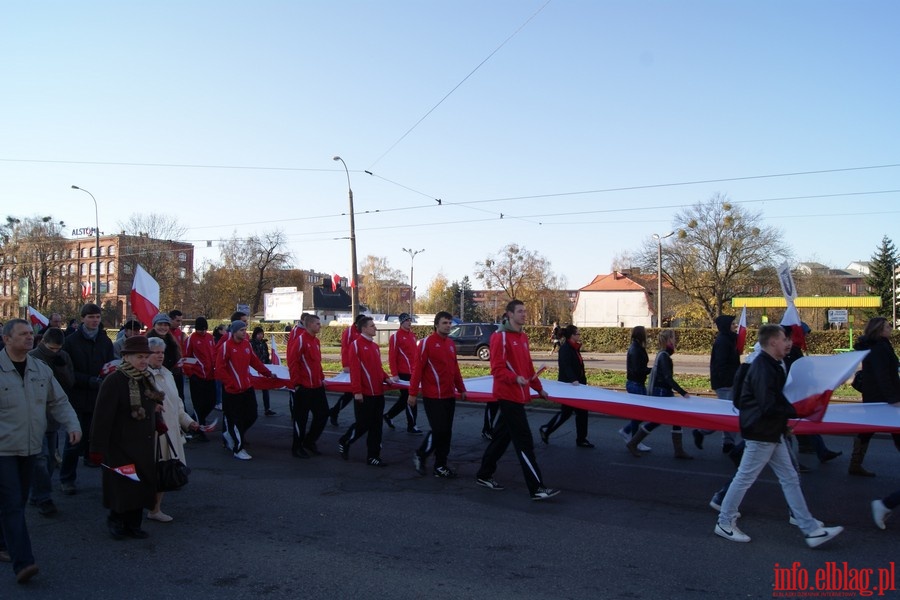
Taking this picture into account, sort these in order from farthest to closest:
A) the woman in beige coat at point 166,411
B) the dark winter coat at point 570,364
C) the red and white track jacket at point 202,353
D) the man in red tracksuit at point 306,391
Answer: the red and white track jacket at point 202,353 → the dark winter coat at point 570,364 → the man in red tracksuit at point 306,391 → the woman in beige coat at point 166,411

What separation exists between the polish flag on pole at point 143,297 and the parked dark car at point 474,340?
Answer: 65.1ft

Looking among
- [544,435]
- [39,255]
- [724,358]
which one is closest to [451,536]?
[544,435]

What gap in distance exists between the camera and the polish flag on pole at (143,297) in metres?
9.86

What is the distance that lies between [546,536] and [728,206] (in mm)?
49420

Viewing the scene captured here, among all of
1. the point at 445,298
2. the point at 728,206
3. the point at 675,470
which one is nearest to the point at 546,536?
the point at 675,470

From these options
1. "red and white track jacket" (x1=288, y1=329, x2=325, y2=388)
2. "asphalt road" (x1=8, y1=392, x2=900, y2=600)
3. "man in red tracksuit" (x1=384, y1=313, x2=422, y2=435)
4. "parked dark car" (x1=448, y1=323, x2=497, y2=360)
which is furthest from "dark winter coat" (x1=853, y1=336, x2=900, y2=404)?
"parked dark car" (x1=448, y1=323, x2=497, y2=360)

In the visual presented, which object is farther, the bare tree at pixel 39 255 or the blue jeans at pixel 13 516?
the bare tree at pixel 39 255

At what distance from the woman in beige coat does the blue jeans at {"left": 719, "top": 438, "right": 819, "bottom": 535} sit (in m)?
4.74

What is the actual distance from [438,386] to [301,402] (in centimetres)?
256

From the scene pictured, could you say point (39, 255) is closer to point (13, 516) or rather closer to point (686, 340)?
Result: point (686, 340)

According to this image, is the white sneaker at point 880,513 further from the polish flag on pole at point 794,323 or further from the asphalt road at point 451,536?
the polish flag on pole at point 794,323

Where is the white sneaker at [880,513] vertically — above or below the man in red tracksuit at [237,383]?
below

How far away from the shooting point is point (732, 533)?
17.9 ft

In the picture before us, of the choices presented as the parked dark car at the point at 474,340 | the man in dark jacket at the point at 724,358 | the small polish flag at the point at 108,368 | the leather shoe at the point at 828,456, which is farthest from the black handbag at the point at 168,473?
the parked dark car at the point at 474,340
